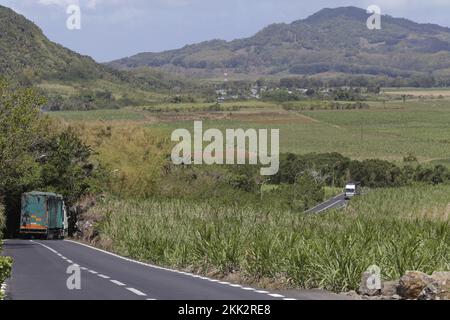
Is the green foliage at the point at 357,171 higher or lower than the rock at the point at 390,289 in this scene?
lower

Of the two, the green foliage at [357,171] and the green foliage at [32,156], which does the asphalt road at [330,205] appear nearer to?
the green foliage at [357,171]

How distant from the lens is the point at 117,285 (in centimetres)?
2098

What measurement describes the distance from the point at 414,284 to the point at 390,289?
4.15 feet

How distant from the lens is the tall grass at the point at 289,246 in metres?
20.7

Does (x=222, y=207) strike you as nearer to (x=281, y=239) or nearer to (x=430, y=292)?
(x=281, y=239)

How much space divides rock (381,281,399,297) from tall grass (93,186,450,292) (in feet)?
5.04

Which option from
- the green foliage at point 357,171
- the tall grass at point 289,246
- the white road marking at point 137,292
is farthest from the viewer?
the green foliage at point 357,171

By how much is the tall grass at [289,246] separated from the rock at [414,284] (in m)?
2.73

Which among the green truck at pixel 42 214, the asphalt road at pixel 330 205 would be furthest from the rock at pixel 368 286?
the asphalt road at pixel 330 205

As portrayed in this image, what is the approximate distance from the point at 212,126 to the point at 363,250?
163 metres

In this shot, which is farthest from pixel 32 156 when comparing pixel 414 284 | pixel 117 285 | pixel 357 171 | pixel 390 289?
pixel 357 171

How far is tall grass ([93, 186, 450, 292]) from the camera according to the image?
814 inches
